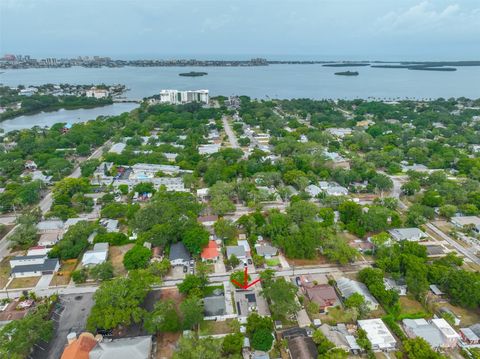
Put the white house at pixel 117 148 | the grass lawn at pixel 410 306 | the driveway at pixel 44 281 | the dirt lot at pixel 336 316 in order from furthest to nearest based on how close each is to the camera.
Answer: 1. the white house at pixel 117 148
2. the driveway at pixel 44 281
3. the grass lawn at pixel 410 306
4. the dirt lot at pixel 336 316

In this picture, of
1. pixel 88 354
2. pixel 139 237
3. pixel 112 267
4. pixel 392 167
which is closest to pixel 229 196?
pixel 139 237

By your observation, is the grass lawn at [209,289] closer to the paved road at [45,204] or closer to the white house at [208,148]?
the paved road at [45,204]

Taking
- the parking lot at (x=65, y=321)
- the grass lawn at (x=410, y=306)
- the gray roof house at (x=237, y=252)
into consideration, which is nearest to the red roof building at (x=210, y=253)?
the gray roof house at (x=237, y=252)

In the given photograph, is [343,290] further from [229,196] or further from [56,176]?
[56,176]

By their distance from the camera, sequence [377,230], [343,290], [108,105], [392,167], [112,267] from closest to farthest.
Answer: [343,290]
[112,267]
[377,230]
[392,167]
[108,105]

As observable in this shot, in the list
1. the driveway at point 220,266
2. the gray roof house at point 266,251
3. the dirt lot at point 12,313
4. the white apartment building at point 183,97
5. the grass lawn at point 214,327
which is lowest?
the dirt lot at point 12,313

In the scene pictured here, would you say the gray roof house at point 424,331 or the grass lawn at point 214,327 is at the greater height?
the gray roof house at point 424,331
